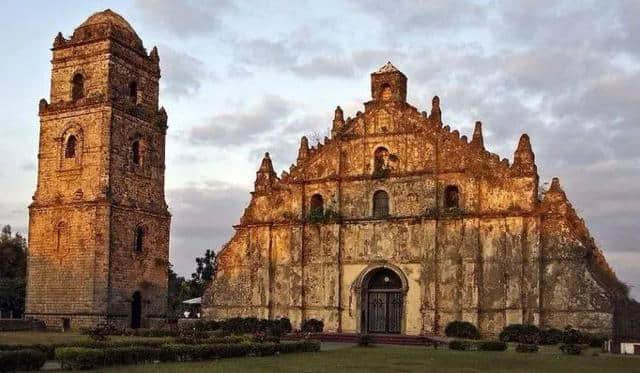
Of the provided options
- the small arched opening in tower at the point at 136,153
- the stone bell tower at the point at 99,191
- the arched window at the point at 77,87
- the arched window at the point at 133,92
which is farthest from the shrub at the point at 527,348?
the arched window at the point at 77,87

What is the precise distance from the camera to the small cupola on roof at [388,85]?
139ft

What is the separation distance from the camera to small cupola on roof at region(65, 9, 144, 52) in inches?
1866

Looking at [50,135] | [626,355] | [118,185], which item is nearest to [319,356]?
[626,355]

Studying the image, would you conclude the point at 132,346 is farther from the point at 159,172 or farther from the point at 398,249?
the point at 159,172

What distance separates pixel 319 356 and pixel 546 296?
13.9 metres

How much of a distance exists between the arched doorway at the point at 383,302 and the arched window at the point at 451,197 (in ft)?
14.1

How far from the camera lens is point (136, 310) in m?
47.4

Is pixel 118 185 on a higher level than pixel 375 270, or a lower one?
higher

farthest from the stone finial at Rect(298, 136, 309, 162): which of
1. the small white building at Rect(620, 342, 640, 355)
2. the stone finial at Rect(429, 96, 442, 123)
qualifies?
the small white building at Rect(620, 342, 640, 355)

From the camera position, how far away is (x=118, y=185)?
46.2 metres

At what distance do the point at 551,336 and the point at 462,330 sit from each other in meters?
4.06

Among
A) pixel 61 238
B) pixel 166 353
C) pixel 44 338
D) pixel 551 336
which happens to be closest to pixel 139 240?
pixel 61 238

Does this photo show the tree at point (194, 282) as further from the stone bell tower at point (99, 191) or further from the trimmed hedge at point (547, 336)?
the trimmed hedge at point (547, 336)

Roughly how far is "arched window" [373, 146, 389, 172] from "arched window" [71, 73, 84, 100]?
1780cm
